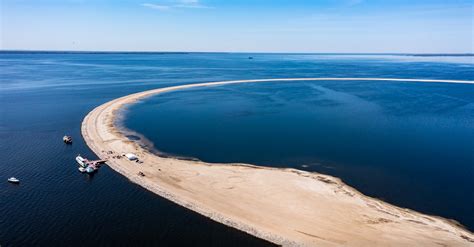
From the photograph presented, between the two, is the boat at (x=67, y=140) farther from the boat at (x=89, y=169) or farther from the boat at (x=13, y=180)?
the boat at (x=13, y=180)

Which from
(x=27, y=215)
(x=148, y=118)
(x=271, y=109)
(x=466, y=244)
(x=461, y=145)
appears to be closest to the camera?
(x=466, y=244)

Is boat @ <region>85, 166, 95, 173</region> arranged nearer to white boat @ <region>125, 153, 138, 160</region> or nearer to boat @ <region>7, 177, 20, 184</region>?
white boat @ <region>125, 153, 138, 160</region>

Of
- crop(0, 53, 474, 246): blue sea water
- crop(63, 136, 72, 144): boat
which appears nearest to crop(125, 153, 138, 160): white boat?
crop(0, 53, 474, 246): blue sea water

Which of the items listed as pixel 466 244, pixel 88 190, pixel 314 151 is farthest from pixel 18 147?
pixel 466 244

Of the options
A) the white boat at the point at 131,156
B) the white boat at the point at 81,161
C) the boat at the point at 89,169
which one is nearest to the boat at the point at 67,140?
the white boat at the point at 81,161

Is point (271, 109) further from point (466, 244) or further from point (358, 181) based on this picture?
point (466, 244)

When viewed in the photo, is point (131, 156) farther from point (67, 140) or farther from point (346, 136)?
point (346, 136)
